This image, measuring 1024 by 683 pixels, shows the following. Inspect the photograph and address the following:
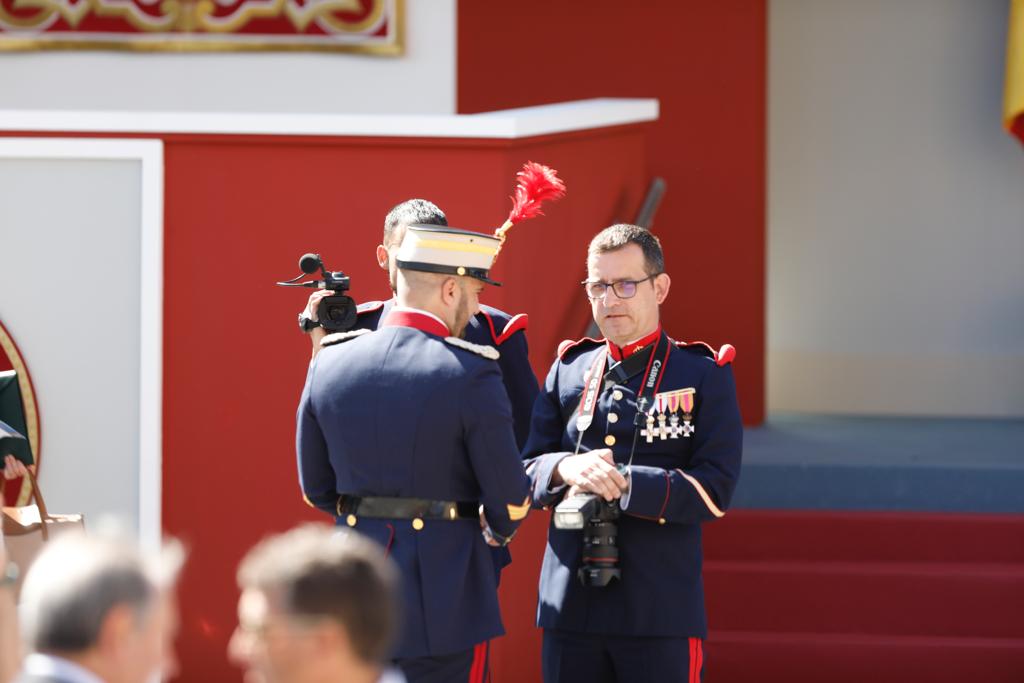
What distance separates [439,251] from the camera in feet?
11.6

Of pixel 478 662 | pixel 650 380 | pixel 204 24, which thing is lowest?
pixel 478 662

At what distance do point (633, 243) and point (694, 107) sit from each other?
4.01 meters

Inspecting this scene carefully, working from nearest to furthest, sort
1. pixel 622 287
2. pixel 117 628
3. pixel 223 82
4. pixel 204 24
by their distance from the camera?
pixel 117 628 < pixel 622 287 < pixel 204 24 < pixel 223 82

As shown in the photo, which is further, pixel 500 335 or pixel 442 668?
pixel 500 335

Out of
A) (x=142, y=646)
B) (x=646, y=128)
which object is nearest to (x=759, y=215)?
(x=646, y=128)

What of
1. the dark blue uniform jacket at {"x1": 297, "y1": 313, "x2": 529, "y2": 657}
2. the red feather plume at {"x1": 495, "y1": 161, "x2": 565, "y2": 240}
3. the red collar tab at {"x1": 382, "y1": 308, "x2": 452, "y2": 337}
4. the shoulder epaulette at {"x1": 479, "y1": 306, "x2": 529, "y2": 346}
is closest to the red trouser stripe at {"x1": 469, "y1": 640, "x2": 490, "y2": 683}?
the dark blue uniform jacket at {"x1": 297, "y1": 313, "x2": 529, "y2": 657}

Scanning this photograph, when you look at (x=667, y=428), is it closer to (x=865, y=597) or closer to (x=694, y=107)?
(x=865, y=597)

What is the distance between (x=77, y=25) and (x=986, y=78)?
4.58 metres

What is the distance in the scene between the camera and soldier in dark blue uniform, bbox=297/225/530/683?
136 inches

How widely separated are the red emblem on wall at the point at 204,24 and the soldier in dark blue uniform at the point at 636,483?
3332 mm

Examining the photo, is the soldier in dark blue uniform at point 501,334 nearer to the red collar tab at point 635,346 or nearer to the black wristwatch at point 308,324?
the black wristwatch at point 308,324

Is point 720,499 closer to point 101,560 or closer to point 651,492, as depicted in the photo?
point 651,492

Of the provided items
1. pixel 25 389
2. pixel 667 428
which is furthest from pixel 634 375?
pixel 25 389

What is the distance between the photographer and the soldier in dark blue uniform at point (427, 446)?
344cm
